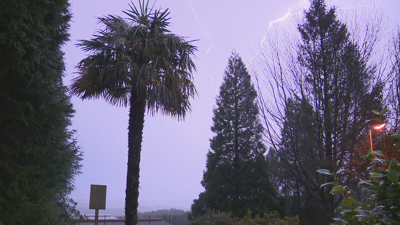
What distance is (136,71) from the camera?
8.31 meters

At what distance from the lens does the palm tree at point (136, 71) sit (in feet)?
26.9

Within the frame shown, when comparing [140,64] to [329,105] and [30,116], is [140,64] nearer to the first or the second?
[30,116]

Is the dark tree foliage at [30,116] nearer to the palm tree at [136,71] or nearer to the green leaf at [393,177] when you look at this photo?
the palm tree at [136,71]

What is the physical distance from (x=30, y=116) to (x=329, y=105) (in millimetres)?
9686

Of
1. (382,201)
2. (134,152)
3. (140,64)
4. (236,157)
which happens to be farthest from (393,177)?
(236,157)

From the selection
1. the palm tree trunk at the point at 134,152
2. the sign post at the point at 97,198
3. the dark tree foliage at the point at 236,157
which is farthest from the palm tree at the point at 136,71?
the dark tree foliage at the point at 236,157

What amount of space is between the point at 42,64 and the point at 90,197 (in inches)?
132

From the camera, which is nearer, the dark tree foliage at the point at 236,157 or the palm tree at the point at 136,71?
the palm tree at the point at 136,71

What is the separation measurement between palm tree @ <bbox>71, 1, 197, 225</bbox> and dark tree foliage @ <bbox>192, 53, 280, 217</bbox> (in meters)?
10.8

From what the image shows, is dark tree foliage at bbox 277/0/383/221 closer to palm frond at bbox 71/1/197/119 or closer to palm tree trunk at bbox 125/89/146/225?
palm frond at bbox 71/1/197/119

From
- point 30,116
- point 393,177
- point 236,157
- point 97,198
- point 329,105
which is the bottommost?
point 97,198

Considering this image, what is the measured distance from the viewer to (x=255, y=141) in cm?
2053

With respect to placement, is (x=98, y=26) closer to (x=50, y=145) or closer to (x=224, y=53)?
(x=50, y=145)

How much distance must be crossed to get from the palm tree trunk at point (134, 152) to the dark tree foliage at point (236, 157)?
10980 millimetres
